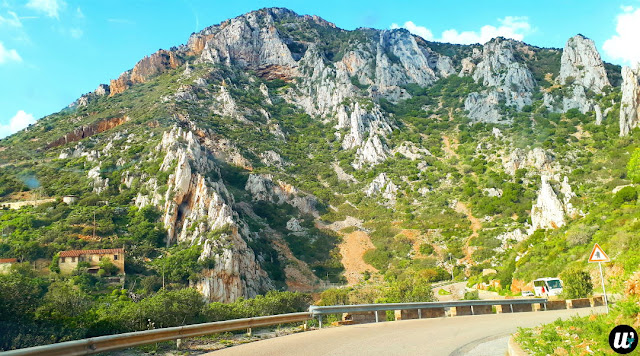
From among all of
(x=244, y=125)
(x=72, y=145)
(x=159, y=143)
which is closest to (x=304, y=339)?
(x=159, y=143)

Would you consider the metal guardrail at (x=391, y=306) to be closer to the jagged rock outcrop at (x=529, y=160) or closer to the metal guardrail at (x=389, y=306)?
the metal guardrail at (x=389, y=306)

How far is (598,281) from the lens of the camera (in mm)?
24688

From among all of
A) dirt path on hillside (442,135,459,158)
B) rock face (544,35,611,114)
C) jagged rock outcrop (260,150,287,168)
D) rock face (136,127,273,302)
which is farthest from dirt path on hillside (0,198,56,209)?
rock face (544,35,611,114)

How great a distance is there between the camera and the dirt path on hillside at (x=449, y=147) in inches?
3517

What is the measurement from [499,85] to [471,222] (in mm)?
47625

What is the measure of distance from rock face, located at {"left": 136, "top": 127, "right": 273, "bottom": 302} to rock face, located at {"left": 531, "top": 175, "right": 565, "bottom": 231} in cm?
3363

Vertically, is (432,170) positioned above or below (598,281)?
above

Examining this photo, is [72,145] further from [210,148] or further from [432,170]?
[432,170]

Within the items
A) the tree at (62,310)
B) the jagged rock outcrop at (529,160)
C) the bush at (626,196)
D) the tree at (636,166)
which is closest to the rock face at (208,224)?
the tree at (62,310)

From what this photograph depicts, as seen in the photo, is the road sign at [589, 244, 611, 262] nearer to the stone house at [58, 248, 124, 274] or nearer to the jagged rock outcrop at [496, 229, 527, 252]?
the stone house at [58, 248, 124, 274]

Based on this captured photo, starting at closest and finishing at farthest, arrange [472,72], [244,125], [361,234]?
[361,234] < [244,125] < [472,72]

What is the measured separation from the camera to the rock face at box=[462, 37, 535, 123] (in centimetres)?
9731

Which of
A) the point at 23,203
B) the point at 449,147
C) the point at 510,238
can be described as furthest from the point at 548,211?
the point at 23,203

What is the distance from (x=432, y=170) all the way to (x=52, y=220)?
62.8 m
